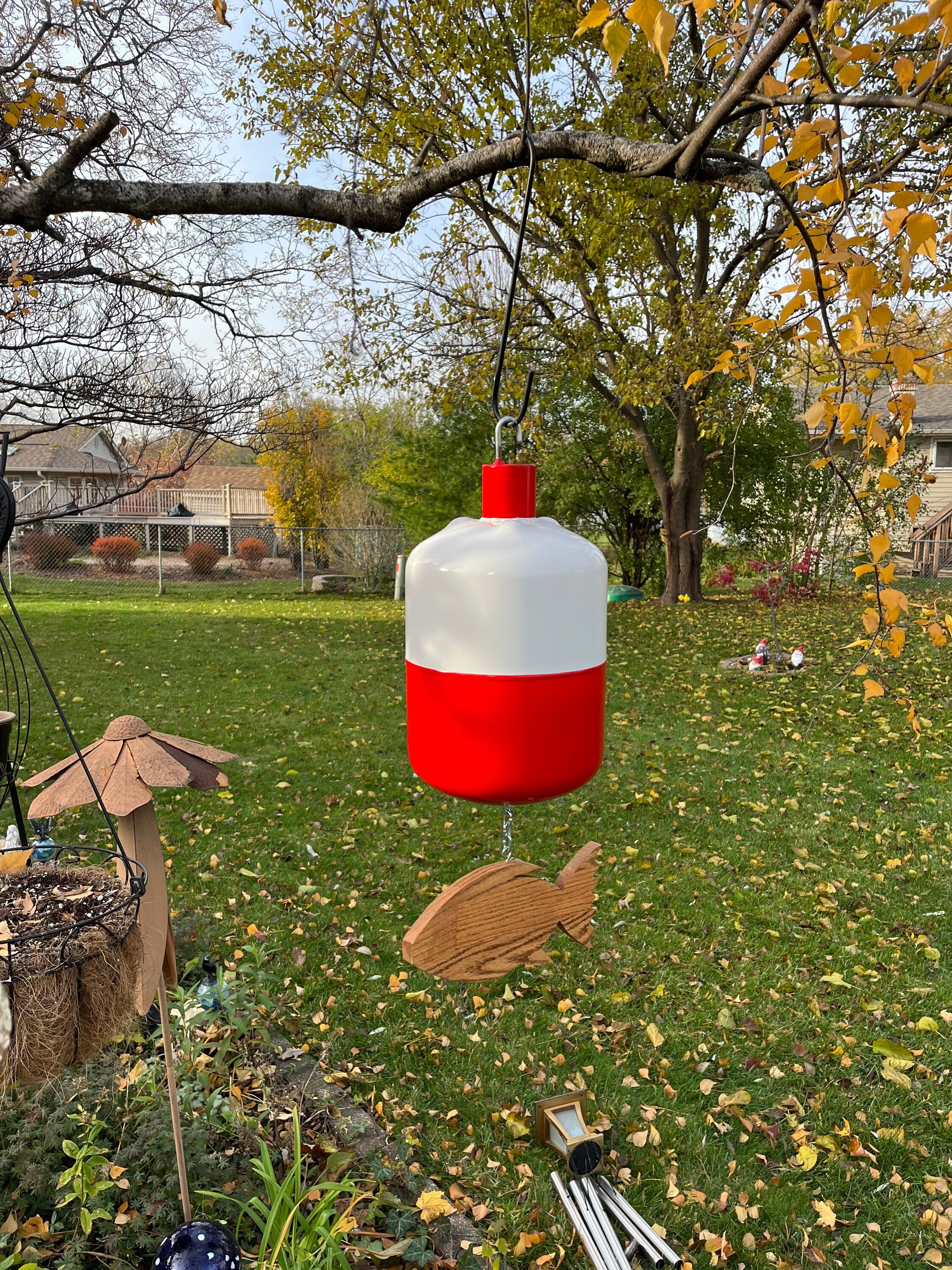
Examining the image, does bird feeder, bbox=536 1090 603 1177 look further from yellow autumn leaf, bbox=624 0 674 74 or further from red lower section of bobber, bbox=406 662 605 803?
yellow autumn leaf, bbox=624 0 674 74

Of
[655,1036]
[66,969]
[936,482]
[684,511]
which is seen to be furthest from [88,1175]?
[936,482]

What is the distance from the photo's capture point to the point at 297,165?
31.2 feet

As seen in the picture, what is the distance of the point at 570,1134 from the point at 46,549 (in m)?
17.3

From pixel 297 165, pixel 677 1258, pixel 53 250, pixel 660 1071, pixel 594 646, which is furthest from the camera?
pixel 297 165

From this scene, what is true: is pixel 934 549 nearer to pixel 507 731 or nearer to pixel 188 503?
pixel 188 503

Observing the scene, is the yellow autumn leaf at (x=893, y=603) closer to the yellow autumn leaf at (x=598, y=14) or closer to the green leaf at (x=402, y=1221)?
the yellow autumn leaf at (x=598, y=14)

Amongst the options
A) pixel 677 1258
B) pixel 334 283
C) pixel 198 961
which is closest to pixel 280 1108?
pixel 198 961

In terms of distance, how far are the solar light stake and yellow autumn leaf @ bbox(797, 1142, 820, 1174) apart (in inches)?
31.3

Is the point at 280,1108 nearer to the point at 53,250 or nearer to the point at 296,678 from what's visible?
the point at 53,250

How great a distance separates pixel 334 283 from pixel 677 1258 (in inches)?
337

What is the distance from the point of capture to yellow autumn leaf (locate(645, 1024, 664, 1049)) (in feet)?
10.7

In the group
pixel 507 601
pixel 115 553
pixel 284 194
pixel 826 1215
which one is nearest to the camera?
pixel 507 601

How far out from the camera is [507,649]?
47.4 inches

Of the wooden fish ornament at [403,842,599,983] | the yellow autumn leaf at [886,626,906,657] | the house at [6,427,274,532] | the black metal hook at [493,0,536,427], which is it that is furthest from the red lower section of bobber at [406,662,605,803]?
Result: the house at [6,427,274,532]
